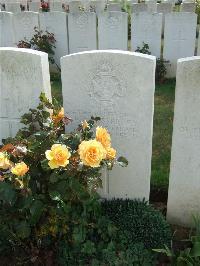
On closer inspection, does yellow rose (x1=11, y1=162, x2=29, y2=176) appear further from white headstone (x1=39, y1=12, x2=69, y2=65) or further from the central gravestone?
white headstone (x1=39, y1=12, x2=69, y2=65)

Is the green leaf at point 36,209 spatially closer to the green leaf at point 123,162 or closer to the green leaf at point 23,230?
the green leaf at point 23,230

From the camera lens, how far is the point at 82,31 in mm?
7230

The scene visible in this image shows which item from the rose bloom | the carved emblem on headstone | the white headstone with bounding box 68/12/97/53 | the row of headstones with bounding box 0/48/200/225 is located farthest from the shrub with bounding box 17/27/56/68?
the rose bloom

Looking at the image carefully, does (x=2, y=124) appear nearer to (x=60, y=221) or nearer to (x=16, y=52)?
(x=16, y=52)

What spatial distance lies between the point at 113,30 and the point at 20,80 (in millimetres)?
4023

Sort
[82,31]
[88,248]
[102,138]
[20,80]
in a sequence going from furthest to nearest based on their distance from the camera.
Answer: [82,31]
[20,80]
[88,248]
[102,138]

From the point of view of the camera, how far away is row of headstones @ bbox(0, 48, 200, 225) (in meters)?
3.04

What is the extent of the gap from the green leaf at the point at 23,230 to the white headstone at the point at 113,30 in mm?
4833

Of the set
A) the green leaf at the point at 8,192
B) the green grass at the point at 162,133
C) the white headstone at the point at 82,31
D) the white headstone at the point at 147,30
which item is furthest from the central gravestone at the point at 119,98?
the white headstone at the point at 82,31

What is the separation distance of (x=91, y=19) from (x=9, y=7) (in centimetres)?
413

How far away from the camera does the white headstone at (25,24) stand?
24.4 ft

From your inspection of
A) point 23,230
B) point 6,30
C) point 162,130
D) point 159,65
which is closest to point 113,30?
point 159,65

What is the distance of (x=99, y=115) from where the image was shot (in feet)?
10.8

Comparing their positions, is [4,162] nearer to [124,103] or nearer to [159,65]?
[124,103]
